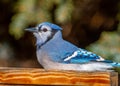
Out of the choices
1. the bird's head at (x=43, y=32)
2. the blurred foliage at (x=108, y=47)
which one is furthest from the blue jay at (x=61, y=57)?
the blurred foliage at (x=108, y=47)

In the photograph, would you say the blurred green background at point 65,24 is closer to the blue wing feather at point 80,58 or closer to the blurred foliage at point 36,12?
the blurred foliage at point 36,12

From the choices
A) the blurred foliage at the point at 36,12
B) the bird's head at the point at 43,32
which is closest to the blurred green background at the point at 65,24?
the blurred foliage at the point at 36,12

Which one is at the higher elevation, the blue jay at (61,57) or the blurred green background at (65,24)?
the blurred green background at (65,24)

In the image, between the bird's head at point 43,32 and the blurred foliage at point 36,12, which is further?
the blurred foliage at point 36,12

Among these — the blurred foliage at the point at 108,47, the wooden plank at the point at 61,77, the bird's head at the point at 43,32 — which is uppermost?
the blurred foliage at the point at 108,47

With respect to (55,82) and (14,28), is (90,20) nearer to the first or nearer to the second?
(14,28)

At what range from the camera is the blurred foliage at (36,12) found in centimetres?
290

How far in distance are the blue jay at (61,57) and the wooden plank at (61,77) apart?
0.03 metres

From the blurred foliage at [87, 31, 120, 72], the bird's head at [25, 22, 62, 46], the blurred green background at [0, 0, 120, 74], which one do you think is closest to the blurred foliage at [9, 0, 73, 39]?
the blurred green background at [0, 0, 120, 74]

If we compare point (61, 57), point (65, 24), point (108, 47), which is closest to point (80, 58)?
point (61, 57)

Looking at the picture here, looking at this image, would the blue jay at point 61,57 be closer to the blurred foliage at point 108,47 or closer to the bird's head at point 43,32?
the bird's head at point 43,32

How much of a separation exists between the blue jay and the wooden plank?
28 millimetres

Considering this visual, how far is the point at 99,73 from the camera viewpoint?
178 cm

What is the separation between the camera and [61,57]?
1799mm
